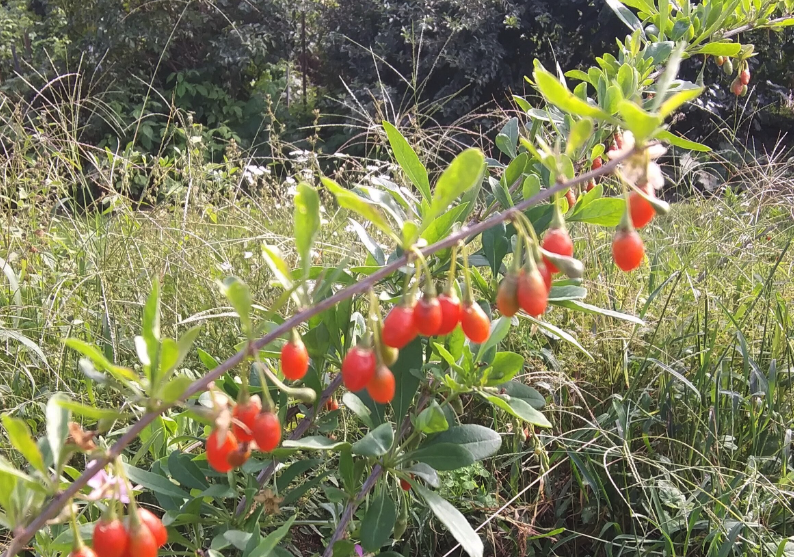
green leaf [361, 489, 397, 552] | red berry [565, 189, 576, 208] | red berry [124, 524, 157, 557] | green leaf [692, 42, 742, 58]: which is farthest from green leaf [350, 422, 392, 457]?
green leaf [692, 42, 742, 58]

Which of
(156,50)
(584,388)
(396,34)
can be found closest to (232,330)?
(584,388)

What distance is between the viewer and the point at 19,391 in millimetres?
1661

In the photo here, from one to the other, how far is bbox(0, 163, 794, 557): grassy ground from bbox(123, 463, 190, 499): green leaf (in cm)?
46

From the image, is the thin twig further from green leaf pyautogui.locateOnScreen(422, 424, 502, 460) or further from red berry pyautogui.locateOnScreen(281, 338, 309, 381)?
green leaf pyautogui.locateOnScreen(422, 424, 502, 460)

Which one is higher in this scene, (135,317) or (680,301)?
(135,317)

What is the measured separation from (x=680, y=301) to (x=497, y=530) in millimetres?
1027

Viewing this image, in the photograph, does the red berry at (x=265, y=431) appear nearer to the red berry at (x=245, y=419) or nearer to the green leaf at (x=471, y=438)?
the red berry at (x=245, y=419)

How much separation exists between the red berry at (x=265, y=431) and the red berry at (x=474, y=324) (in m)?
0.21

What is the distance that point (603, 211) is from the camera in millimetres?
856

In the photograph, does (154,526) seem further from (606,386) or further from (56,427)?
(606,386)

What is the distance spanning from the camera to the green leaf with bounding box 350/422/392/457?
73 centimetres

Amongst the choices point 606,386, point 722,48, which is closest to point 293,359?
point 722,48

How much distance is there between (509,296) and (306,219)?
8.3 inches

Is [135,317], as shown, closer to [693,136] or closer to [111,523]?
[111,523]
